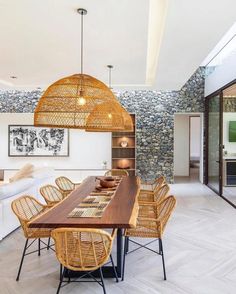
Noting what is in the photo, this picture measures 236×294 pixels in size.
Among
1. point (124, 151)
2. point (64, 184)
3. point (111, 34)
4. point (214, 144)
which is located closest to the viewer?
point (111, 34)

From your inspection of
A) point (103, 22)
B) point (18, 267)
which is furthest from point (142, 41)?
point (18, 267)

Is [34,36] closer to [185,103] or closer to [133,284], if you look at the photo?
[133,284]

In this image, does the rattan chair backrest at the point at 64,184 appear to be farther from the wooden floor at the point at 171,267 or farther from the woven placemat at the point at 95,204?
the woven placemat at the point at 95,204

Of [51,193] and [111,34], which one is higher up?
[111,34]

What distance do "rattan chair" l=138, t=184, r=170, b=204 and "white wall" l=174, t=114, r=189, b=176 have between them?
611cm

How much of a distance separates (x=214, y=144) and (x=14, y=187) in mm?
5491

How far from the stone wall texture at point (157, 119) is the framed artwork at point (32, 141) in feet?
4.13

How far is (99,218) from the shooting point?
8.29 feet

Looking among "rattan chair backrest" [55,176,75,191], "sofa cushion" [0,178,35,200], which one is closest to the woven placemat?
"rattan chair backrest" [55,176,75,191]

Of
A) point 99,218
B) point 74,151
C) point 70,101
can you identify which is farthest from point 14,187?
point 74,151

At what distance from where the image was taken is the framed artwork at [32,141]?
885 centimetres

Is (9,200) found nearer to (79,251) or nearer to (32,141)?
(79,251)

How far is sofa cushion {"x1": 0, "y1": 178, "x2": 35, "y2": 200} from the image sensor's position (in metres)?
4.07

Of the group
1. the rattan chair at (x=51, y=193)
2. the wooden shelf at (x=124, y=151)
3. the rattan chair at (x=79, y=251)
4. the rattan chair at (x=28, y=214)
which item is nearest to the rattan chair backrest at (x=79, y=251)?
the rattan chair at (x=79, y=251)
